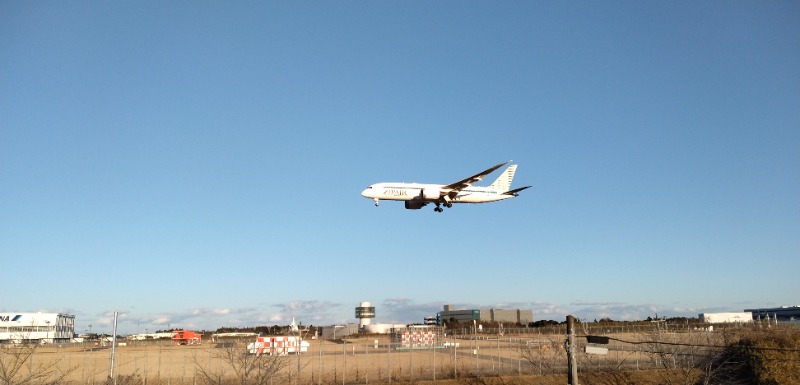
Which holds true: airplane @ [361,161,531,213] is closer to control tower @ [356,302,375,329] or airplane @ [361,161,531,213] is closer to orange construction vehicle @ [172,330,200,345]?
orange construction vehicle @ [172,330,200,345]

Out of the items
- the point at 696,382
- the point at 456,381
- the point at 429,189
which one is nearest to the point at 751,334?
the point at 696,382

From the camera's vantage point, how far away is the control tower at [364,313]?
14312 cm

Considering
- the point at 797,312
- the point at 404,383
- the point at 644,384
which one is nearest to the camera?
the point at 404,383

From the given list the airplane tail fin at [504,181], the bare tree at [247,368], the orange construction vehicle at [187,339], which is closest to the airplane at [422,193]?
the airplane tail fin at [504,181]

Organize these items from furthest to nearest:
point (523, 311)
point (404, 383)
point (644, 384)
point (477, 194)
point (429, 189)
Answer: point (523, 311) < point (477, 194) < point (429, 189) < point (644, 384) < point (404, 383)

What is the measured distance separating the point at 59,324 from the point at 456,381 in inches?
5220

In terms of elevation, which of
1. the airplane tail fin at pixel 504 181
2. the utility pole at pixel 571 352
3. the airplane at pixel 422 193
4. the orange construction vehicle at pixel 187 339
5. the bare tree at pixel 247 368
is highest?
the airplane tail fin at pixel 504 181

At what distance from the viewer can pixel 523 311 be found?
185 m

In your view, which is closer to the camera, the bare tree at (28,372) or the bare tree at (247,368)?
the bare tree at (28,372)

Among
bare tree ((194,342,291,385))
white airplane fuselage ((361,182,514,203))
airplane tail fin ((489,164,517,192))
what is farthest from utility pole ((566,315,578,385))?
airplane tail fin ((489,164,517,192))

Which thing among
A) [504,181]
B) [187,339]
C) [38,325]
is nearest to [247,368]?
[504,181]

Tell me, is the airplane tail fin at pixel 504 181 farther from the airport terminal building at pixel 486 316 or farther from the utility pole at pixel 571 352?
A: the airport terminal building at pixel 486 316

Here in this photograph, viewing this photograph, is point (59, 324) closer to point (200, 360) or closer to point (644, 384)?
point (200, 360)

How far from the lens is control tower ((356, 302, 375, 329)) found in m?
143
